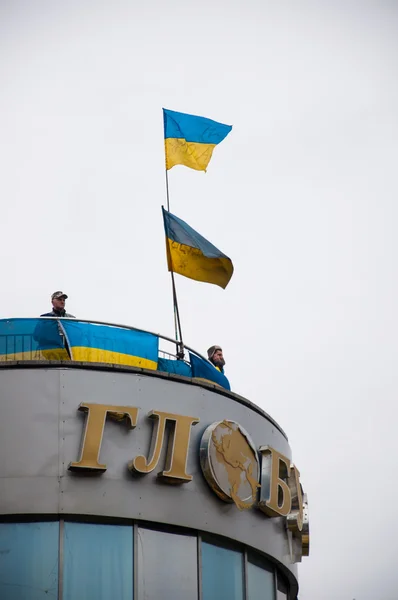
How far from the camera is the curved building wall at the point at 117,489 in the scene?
2972 centimetres

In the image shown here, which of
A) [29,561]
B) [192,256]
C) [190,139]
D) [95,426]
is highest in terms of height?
[190,139]

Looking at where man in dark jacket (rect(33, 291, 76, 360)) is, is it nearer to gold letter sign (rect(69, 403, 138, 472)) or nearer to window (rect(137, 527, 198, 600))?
gold letter sign (rect(69, 403, 138, 472))

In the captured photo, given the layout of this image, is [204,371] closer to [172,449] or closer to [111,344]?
[111,344]

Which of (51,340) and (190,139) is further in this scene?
(190,139)

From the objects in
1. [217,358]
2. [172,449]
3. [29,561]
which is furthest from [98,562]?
[217,358]

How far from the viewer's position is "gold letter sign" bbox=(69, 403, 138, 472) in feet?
98.5

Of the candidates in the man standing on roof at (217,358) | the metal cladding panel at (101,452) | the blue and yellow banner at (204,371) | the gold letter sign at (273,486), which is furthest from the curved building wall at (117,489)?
the man standing on roof at (217,358)

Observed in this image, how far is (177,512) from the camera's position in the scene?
101 ft

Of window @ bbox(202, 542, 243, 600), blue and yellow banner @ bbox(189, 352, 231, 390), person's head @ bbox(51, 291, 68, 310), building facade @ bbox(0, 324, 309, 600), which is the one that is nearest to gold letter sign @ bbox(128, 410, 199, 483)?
building facade @ bbox(0, 324, 309, 600)

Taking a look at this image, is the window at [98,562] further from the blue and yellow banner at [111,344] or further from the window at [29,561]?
Result: the blue and yellow banner at [111,344]

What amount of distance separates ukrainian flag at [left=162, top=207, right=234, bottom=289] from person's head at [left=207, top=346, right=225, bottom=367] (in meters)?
1.81

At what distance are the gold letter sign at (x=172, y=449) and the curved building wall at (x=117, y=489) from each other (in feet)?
0.29

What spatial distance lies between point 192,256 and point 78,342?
17.8 feet

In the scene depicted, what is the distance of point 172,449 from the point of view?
103 feet
